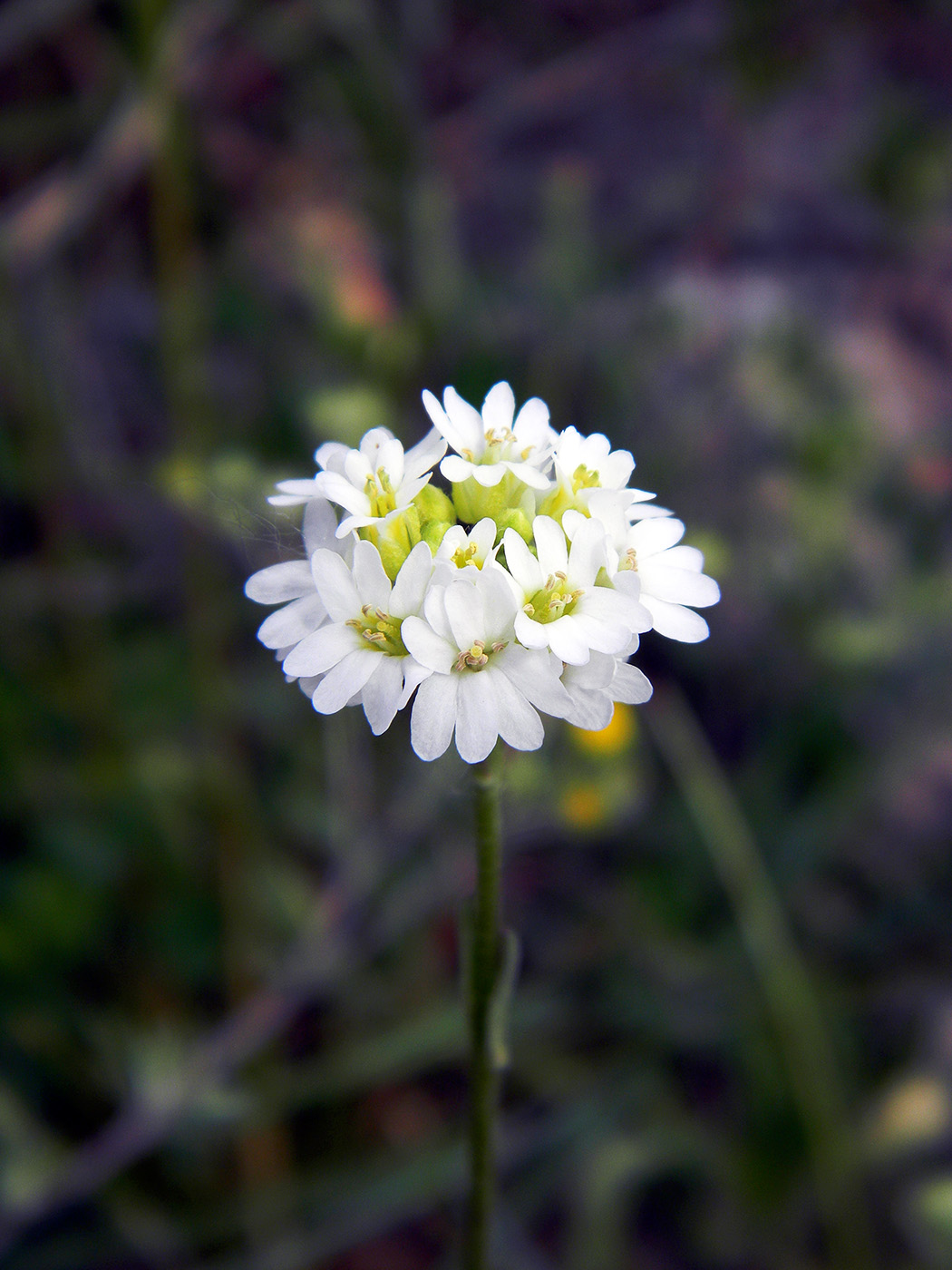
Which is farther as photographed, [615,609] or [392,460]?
[392,460]

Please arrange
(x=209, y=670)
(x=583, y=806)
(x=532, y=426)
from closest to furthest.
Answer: (x=532, y=426)
(x=583, y=806)
(x=209, y=670)

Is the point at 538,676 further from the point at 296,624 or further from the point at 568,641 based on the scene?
the point at 296,624

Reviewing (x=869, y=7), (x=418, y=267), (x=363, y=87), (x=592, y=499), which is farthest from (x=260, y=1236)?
(x=869, y=7)

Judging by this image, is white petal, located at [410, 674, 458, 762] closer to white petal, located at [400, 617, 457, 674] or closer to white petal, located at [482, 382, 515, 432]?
white petal, located at [400, 617, 457, 674]

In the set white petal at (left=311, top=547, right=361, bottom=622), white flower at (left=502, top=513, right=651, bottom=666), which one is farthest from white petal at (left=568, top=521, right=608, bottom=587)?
white petal at (left=311, top=547, right=361, bottom=622)

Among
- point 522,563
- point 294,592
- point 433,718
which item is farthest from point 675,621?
point 294,592

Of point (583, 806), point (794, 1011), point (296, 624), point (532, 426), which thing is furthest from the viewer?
point (583, 806)

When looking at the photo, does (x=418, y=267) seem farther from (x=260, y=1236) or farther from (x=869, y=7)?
(x=869, y=7)

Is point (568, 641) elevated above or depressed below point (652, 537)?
below
